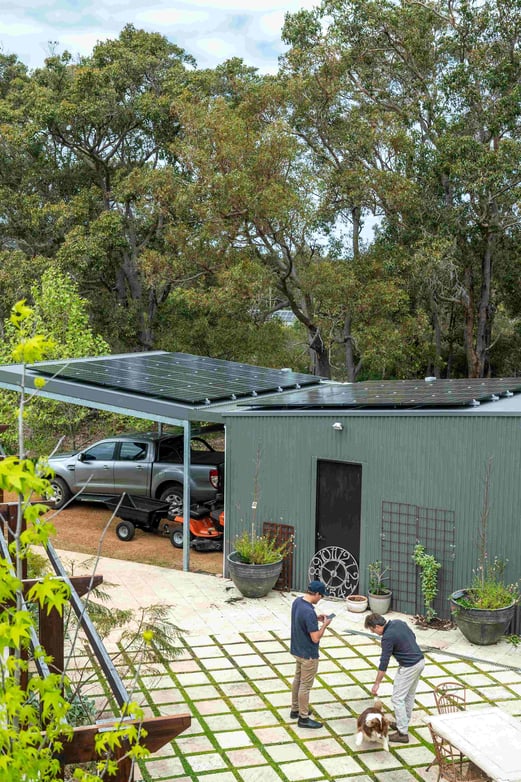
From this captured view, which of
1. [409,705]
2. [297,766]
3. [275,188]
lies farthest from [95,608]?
[275,188]

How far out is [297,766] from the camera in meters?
7.82

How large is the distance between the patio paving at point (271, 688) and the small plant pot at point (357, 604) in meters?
0.11

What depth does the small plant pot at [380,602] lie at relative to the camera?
12.0 meters

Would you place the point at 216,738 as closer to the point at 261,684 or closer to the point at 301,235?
the point at 261,684

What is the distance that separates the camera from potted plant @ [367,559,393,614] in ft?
39.5

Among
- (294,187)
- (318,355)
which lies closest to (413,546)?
(294,187)

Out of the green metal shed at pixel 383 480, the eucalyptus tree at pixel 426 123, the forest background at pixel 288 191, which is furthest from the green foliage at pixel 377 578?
the eucalyptus tree at pixel 426 123

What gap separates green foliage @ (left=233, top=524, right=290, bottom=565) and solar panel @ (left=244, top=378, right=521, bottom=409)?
213 centimetres

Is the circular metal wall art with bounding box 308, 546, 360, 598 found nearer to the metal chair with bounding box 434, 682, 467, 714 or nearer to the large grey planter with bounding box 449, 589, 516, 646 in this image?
the large grey planter with bounding box 449, 589, 516, 646

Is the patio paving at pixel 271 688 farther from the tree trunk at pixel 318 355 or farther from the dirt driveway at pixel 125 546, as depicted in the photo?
the tree trunk at pixel 318 355

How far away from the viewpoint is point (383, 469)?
12227mm

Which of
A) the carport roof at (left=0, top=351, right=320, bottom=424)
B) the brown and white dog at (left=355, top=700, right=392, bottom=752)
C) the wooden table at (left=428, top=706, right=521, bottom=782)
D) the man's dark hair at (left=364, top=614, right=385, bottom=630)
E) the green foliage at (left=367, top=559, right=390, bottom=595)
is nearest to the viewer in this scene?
the wooden table at (left=428, top=706, right=521, bottom=782)

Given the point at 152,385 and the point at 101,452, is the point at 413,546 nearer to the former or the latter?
the point at 152,385

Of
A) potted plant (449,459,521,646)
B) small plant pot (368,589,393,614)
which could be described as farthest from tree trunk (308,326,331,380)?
potted plant (449,459,521,646)
